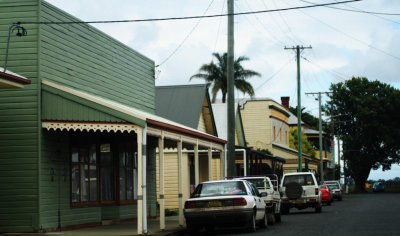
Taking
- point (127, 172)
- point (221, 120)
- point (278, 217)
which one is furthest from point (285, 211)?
point (221, 120)

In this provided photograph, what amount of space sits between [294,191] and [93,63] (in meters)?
11.6

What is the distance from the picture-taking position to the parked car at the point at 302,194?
2784 cm

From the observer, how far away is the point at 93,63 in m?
21.0

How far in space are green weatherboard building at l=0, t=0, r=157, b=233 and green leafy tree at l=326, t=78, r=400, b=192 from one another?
184 feet

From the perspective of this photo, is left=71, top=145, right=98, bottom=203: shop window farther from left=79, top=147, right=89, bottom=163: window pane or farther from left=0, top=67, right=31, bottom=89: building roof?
left=0, top=67, right=31, bottom=89: building roof

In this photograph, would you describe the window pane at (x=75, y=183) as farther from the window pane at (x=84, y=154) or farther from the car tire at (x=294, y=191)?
the car tire at (x=294, y=191)

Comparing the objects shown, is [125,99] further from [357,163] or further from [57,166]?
[357,163]

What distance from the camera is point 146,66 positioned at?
1024 inches

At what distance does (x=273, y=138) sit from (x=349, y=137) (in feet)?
84.6

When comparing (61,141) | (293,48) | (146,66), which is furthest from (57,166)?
(293,48)

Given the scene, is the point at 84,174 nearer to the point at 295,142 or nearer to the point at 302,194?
the point at 302,194

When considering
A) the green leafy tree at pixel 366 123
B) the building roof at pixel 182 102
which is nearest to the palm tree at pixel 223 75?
the green leafy tree at pixel 366 123

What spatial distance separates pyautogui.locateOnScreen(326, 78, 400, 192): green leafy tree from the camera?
242 ft

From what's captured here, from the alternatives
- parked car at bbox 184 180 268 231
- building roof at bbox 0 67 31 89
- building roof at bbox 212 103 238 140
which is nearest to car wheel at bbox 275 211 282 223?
parked car at bbox 184 180 268 231
